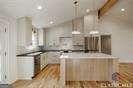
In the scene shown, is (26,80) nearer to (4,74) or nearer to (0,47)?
(4,74)

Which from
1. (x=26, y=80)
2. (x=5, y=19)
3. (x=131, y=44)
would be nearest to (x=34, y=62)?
(x=26, y=80)

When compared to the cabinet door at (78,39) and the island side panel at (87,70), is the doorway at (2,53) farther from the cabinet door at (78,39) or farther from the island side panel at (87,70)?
the cabinet door at (78,39)

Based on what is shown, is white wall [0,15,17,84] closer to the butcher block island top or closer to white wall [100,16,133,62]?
the butcher block island top

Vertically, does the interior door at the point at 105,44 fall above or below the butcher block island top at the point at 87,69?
above

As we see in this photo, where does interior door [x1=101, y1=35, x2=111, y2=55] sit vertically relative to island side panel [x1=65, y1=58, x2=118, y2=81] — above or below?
above

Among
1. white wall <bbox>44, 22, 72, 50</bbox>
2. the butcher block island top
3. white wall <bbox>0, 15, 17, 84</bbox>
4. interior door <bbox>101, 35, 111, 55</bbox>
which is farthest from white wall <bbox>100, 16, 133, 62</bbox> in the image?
white wall <bbox>0, 15, 17, 84</bbox>

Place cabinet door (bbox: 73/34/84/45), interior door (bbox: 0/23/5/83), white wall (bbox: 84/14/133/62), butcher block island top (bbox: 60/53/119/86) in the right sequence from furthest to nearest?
1. white wall (bbox: 84/14/133/62)
2. cabinet door (bbox: 73/34/84/45)
3. butcher block island top (bbox: 60/53/119/86)
4. interior door (bbox: 0/23/5/83)

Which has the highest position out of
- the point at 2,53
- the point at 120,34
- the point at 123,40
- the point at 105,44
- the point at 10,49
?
the point at 120,34

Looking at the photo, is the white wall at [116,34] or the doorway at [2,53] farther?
the white wall at [116,34]

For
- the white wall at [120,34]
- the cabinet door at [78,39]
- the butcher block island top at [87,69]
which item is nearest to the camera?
the butcher block island top at [87,69]

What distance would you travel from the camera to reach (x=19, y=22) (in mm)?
7742

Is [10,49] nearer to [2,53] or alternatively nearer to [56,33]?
[2,53]

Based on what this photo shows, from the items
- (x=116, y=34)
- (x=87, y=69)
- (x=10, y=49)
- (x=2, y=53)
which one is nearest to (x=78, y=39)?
(x=116, y=34)

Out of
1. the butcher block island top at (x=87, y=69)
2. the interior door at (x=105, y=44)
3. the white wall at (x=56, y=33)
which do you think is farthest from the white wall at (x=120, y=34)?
the butcher block island top at (x=87, y=69)
